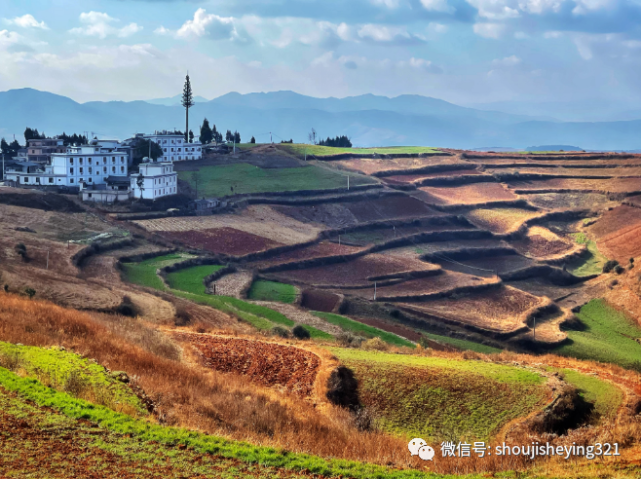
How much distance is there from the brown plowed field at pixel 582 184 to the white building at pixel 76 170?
58.3 meters

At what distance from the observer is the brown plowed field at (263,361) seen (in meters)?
24.7

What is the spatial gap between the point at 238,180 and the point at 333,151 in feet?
103

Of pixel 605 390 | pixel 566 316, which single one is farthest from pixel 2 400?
pixel 566 316

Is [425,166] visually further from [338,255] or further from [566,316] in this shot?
[566,316]

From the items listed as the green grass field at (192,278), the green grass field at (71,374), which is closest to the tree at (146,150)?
the green grass field at (192,278)

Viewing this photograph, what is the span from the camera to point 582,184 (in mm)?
107938

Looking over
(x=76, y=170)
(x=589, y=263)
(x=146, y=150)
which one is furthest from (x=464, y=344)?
(x=146, y=150)

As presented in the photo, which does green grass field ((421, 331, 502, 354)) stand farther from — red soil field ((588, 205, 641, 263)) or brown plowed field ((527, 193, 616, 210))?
brown plowed field ((527, 193, 616, 210))

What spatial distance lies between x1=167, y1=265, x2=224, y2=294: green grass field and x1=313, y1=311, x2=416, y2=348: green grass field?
30.9ft

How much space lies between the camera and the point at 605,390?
24.6 m

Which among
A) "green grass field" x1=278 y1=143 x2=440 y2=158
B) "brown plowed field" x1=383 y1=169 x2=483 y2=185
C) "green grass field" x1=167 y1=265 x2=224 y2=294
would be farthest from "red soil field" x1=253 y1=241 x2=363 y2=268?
"green grass field" x1=278 y1=143 x2=440 y2=158

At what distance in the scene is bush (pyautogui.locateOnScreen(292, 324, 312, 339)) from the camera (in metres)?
39.0

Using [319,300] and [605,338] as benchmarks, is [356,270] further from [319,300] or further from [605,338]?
[605,338]

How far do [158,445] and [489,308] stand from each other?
45785 mm
